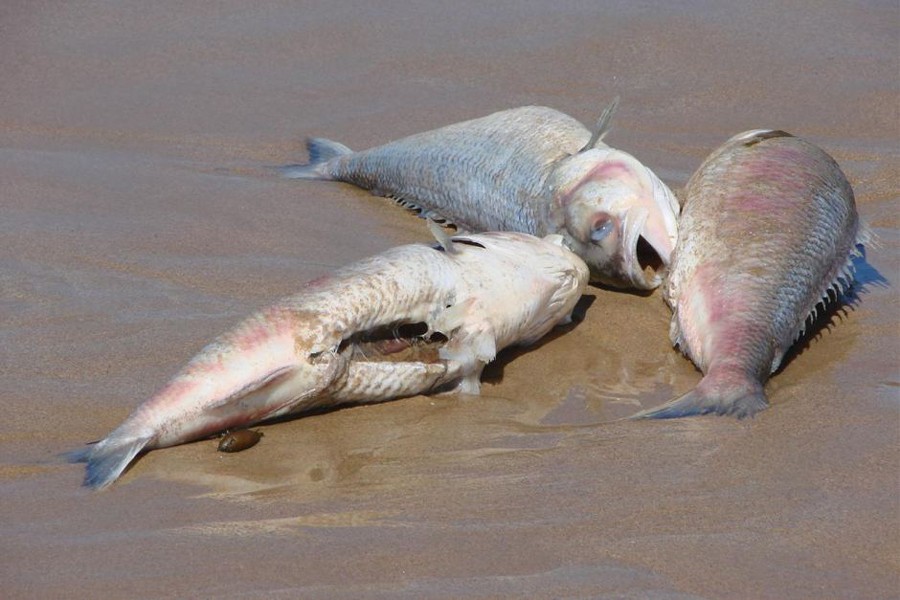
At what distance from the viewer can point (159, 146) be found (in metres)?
8.34

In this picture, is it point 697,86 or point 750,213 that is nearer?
point 750,213

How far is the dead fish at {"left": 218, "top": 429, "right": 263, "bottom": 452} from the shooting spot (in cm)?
464

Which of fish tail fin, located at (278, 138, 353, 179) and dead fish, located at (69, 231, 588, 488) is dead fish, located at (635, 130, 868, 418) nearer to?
dead fish, located at (69, 231, 588, 488)

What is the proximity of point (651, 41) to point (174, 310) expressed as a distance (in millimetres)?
5488

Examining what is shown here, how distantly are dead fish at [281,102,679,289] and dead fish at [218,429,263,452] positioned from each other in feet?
7.40

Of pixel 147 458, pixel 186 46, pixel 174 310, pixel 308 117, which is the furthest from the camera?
pixel 186 46

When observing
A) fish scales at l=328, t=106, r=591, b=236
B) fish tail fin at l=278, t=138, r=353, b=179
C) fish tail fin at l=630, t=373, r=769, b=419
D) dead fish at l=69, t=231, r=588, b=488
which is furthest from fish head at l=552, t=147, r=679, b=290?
fish tail fin at l=278, t=138, r=353, b=179

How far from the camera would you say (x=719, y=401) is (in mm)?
4922

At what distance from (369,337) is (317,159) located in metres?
3.32

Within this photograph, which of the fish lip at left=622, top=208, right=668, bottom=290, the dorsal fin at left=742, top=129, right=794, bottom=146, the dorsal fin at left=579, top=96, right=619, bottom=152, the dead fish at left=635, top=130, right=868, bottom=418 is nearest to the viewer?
the dead fish at left=635, top=130, right=868, bottom=418

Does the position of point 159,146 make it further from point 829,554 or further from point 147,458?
point 829,554

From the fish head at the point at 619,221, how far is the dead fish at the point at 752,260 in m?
0.16

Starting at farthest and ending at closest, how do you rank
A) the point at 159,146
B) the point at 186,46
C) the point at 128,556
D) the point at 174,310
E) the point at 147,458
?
the point at 186,46 < the point at 159,146 < the point at 174,310 < the point at 147,458 < the point at 128,556

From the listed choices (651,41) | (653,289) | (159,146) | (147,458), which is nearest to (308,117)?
(159,146)
